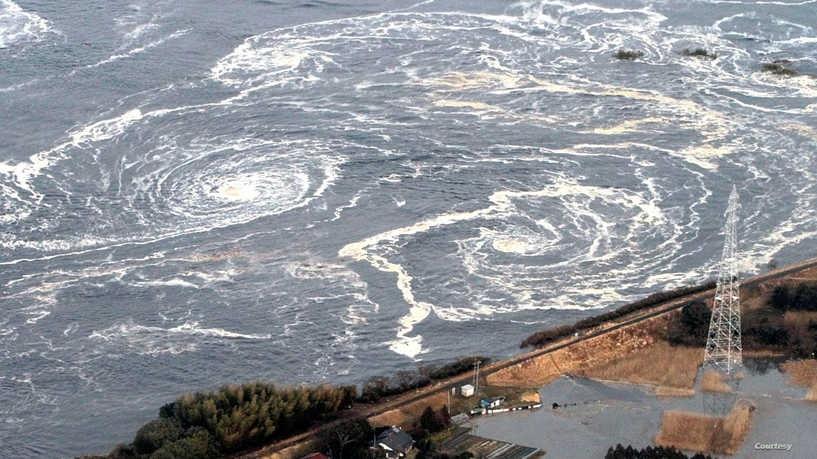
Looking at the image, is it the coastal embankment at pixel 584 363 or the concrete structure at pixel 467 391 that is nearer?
the coastal embankment at pixel 584 363

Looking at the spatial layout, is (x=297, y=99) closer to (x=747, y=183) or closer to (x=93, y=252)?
(x=93, y=252)

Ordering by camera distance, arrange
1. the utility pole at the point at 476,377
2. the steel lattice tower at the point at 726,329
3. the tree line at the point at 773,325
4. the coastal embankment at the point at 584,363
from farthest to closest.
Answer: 1. the tree line at the point at 773,325
2. the steel lattice tower at the point at 726,329
3. the utility pole at the point at 476,377
4. the coastal embankment at the point at 584,363

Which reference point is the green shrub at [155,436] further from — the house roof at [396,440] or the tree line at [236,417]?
the house roof at [396,440]

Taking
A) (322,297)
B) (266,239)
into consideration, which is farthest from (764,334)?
(266,239)

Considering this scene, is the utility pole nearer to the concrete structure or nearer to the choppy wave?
the concrete structure

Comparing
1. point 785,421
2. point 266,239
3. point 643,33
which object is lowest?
point 785,421
